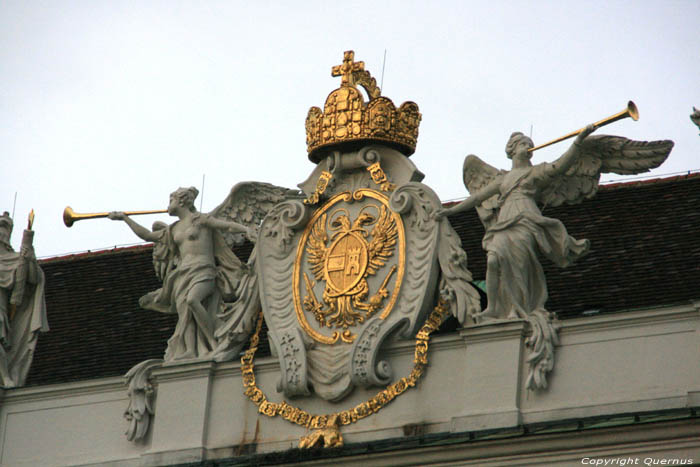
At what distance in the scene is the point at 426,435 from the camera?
22.7m

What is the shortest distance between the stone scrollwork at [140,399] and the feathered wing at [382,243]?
274cm

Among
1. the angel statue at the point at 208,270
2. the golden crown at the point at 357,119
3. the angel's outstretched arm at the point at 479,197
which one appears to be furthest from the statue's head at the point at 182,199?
the angel's outstretched arm at the point at 479,197

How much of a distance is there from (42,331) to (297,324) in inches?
145

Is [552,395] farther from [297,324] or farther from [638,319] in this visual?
[297,324]

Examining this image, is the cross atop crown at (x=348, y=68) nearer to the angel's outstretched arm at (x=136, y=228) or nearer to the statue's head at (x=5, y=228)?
the angel's outstretched arm at (x=136, y=228)

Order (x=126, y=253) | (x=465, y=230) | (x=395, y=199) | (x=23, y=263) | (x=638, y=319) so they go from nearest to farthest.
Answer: (x=638, y=319)
(x=395, y=199)
(x=23, y=263)
(x=465, y=230)
(x=126, y=253)

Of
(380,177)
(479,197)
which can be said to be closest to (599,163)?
(479,197)

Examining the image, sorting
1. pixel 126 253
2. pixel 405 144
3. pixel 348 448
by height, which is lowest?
pixel 348 448

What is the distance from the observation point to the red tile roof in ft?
80.1

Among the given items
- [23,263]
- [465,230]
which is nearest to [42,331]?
[23,263]

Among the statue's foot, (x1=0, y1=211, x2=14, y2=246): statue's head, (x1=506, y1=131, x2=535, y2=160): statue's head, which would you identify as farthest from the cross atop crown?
(x1=0, y1=211, x2=14, y2=246): statue's head

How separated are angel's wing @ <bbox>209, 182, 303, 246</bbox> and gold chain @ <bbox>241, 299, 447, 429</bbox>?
1.87 metres

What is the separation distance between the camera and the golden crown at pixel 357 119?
24.4 meters

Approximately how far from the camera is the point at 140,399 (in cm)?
2473
